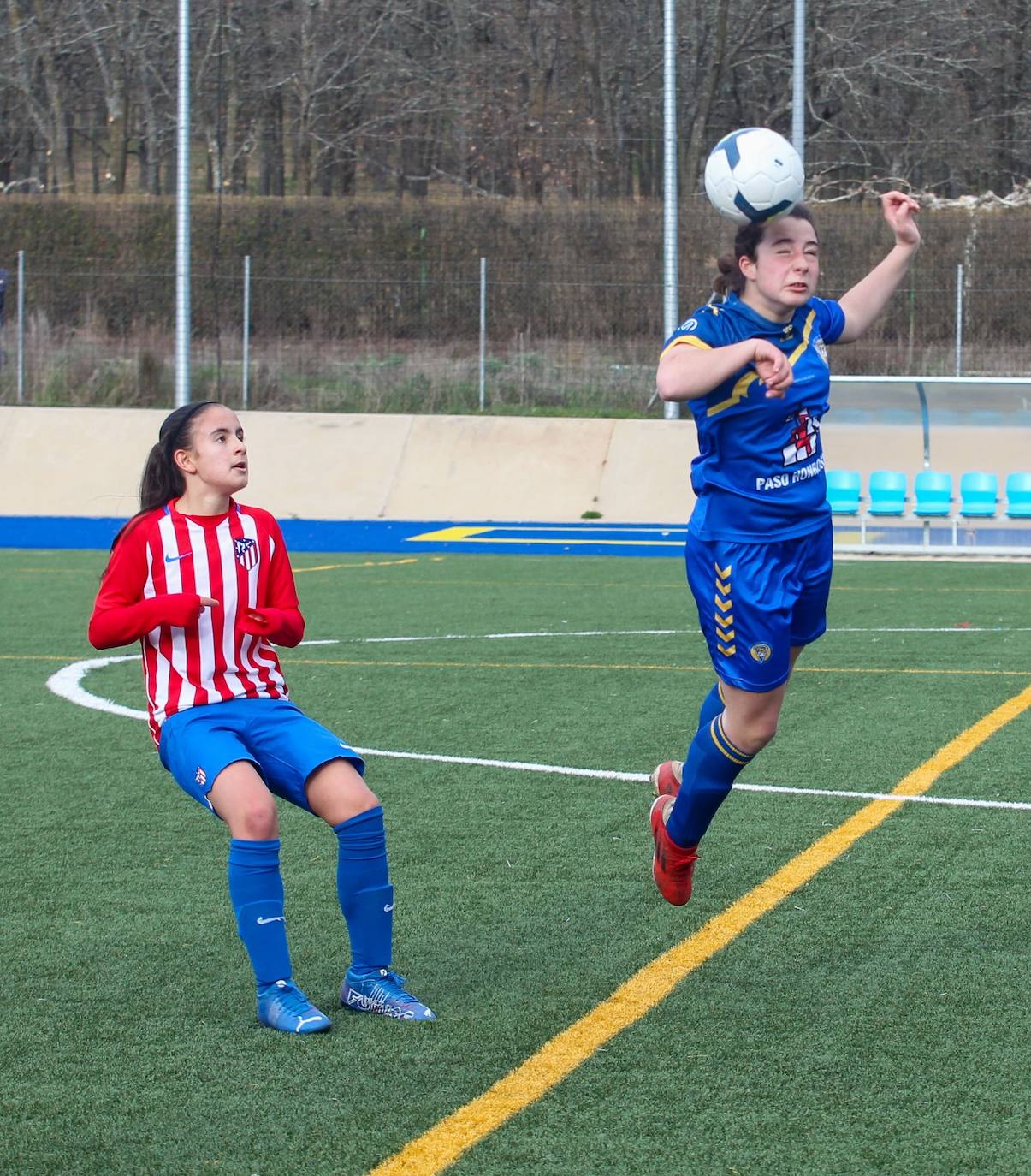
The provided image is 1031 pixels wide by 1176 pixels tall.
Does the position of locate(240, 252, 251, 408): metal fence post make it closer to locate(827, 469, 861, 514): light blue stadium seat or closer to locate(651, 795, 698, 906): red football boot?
locate(827, 469, 861, 514): light blue stadium seat

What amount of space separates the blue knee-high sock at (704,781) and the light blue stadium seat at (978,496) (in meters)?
12.4

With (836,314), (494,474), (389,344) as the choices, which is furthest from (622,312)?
(836,314)

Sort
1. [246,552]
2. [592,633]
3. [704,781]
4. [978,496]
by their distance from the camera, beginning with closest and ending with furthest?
[246,552], [704,781], [592,633], [978,496]

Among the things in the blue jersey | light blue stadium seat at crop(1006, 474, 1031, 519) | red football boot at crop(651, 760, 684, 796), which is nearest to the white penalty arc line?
red football boot at crop(651, 760, 684, 796)

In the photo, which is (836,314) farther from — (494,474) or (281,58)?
(281,58)

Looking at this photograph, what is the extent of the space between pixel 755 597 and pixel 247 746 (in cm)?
132

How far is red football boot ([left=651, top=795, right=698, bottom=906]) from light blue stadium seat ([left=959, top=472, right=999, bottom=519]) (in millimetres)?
12368

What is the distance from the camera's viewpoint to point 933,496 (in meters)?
16.4

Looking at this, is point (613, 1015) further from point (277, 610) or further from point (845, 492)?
point (845, 492)

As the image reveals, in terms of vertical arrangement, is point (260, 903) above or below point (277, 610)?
below

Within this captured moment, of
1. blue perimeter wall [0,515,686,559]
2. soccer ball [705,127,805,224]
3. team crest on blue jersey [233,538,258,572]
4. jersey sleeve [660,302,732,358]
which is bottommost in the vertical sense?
blue perimeter wall [0,515,686,559]

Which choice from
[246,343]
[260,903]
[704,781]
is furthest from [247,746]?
[246,343]

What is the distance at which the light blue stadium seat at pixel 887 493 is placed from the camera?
55.0ft

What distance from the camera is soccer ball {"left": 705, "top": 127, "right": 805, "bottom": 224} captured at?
4.58 m
